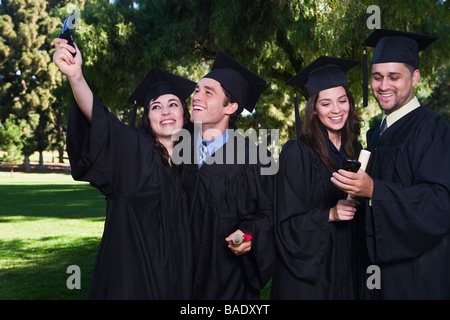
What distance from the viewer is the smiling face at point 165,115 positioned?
3.00 metres

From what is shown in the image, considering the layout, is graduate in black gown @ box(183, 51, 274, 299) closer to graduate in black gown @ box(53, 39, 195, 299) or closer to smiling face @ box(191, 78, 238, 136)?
smiling face @ box(191, 78, 238, 136)

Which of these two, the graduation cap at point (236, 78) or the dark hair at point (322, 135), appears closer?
the dark hair at point (322, 135)

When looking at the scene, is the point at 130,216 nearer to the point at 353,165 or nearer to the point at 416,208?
the point at 353,165

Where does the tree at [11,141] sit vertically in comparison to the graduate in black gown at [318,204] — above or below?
above

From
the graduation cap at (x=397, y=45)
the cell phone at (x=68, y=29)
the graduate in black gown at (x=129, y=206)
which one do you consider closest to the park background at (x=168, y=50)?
the graduation cap at (x=397, y=45)

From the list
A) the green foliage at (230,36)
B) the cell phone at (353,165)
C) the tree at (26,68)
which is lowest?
the cell phone at (353,165)

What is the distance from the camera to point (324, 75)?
2938 mm

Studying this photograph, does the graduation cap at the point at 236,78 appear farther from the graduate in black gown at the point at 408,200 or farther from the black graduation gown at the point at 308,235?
the graduate in black gown at the point at 408,200

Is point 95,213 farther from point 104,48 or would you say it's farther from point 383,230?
point 383,230

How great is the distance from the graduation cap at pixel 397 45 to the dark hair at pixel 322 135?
13.2 inches

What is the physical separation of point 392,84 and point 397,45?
32cm

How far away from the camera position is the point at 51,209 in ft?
51.1

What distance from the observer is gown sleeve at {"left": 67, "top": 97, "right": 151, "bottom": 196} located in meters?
2.55

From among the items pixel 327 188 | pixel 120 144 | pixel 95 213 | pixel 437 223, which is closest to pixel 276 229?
pixel 327 188
